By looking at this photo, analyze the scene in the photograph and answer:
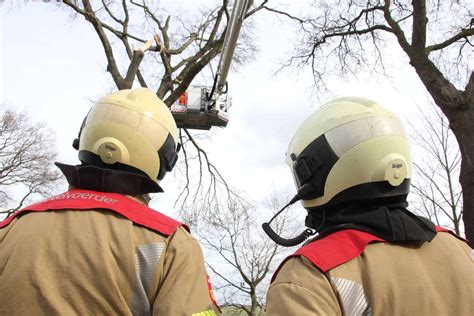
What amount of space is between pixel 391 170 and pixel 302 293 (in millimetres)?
621

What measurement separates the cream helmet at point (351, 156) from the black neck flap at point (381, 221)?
0.04 m

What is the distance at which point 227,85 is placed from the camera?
523 inches

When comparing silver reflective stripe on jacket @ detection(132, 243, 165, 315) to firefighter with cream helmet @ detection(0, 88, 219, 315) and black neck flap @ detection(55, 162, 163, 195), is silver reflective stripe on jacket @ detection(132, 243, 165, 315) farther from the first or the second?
black neck flap @ detection(55, 162, 163, 195)

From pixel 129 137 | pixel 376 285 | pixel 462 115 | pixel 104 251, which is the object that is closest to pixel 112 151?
pixel 129 137

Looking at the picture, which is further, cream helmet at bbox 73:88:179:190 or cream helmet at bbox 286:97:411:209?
cream helmet at bbox 73:88:179:190

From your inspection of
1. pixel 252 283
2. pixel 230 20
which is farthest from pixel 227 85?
pixel 252 283

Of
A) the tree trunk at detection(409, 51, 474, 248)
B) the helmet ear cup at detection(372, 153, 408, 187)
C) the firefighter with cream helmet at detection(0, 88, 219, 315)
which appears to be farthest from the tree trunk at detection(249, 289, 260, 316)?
the helmet ear cup at detection(372, 153, 408, 187)

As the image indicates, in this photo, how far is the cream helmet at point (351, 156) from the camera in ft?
6.21

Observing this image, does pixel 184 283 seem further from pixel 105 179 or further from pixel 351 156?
pixel 351 156

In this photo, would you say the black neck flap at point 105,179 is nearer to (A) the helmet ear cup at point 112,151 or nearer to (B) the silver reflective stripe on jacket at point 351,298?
(A) the helmet ear cup at point 112,151

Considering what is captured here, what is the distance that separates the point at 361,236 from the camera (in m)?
1.73

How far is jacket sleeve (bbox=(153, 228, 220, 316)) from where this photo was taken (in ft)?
6.59

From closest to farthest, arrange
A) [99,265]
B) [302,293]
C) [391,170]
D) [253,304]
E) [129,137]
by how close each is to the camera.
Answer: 1. [302,293]
2. [391,170]
3. [99,265]
4. [129,137]
5. [253,304]

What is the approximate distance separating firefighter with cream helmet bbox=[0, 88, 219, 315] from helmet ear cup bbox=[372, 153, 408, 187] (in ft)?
2.91
